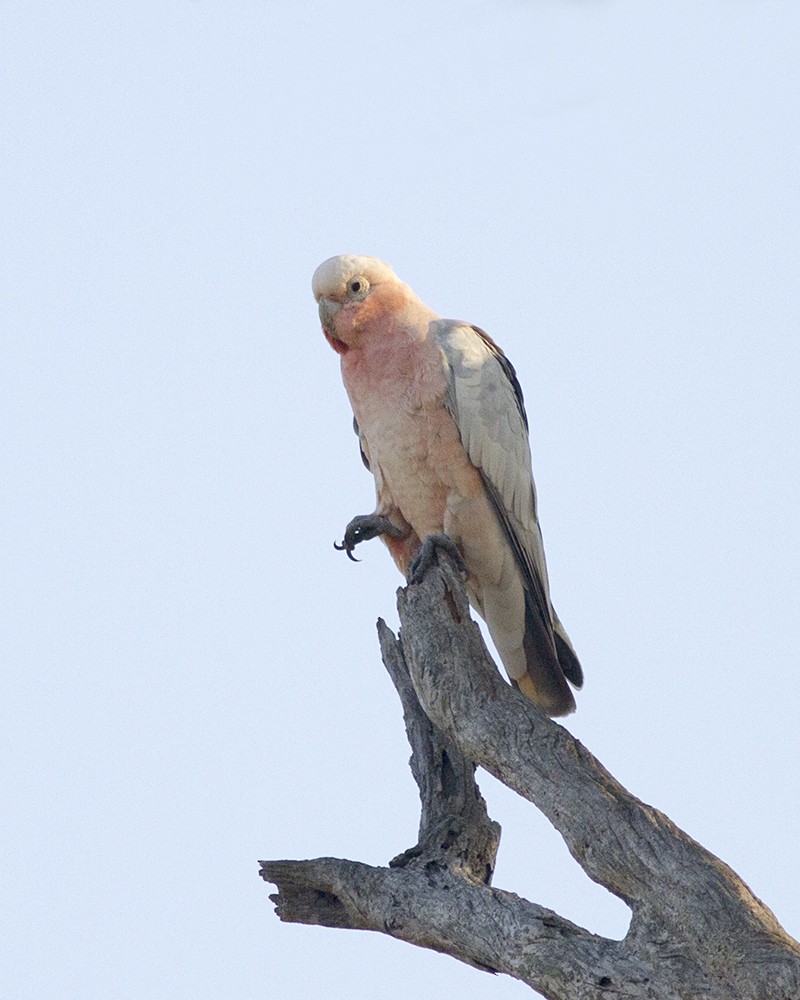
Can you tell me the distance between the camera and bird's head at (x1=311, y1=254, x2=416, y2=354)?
8500mm

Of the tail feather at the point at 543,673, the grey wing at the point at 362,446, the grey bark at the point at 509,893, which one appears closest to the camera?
the grey bark at the point at 509,893

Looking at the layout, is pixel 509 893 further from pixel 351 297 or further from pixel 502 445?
pixel 351 297

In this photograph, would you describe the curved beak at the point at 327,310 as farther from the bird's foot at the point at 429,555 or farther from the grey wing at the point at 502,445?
the bird's foot at the point at 429,555

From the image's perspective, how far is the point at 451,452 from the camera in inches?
324

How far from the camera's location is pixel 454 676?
23.0 ft

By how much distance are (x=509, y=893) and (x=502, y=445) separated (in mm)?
3011

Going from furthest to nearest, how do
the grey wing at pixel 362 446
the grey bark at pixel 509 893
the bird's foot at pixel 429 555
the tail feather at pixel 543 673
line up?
the grey wing at pixel 362 446, the tail feather at pixel 543 673, the bird's foot at pixel 429 555, the grey bark at pixel 509 893

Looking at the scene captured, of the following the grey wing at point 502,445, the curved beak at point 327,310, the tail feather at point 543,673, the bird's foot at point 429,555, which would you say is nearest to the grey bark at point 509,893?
the bird's foot at point 429,555

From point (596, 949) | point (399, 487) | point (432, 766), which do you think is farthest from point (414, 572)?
point (596, 949)

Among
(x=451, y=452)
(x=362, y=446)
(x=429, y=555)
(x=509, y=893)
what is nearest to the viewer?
(x=509, y=893)

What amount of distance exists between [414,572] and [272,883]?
2.00 metres

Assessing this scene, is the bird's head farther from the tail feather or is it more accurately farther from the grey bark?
the tail feather

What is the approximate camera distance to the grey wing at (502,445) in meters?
8.26

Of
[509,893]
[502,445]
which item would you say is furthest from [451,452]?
[509,893]
